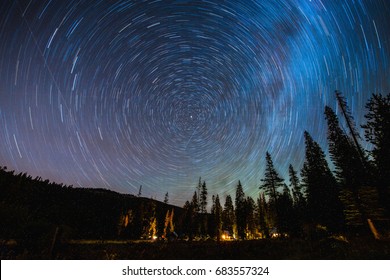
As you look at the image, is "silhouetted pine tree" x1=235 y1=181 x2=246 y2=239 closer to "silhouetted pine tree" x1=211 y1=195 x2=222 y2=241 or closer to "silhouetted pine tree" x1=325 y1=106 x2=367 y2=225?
"silhouetted pine tree" x1=211 y1=195 x2=222 y2=241

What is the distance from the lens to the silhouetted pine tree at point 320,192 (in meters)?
28.4

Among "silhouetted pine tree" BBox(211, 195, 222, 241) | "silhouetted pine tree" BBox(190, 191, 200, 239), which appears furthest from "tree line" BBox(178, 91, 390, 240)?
"silhouetted pine tree" BBox(190, 191, 200, 239)

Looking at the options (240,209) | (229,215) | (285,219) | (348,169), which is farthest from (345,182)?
(229,215)

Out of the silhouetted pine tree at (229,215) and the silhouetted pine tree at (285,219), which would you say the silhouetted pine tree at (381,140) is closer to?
the silhouetted pine tree at (285,219)

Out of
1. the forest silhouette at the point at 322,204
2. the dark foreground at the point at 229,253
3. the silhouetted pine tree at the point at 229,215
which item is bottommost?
the dark foreground at the point at 229,253

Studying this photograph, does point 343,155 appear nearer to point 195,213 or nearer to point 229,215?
point 195,213

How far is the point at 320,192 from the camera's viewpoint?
30219mm

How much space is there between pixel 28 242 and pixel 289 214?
41454 mm

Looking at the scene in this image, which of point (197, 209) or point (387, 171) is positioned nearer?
point (387, 171)

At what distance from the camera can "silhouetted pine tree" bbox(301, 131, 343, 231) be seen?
2842 cm

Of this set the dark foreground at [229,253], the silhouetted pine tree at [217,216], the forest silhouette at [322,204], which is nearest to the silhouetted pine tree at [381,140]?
the forest silhouette at [322,204]
